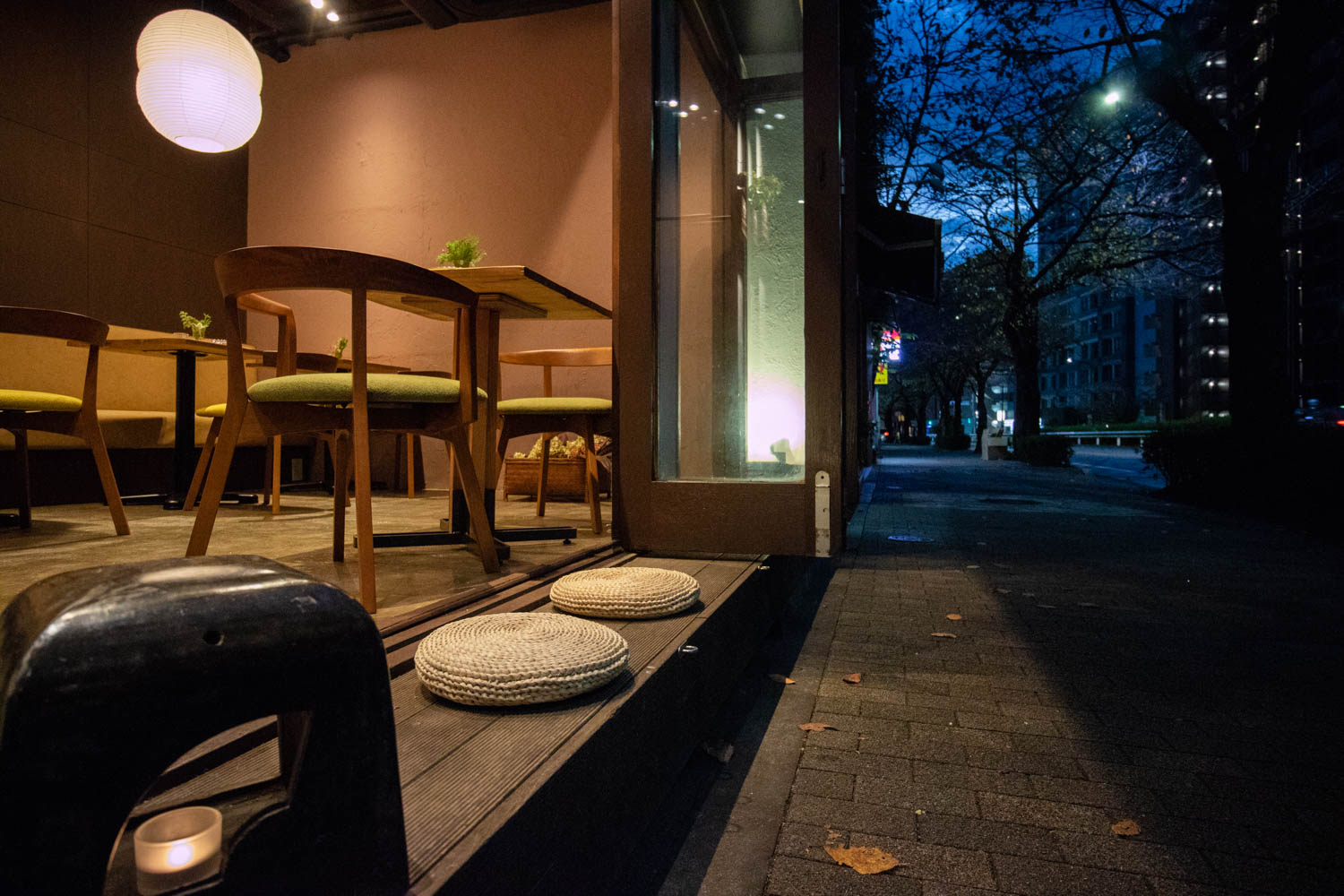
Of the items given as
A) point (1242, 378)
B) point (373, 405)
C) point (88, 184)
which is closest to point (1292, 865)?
point (373, 405)

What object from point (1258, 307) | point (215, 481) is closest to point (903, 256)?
point (1258, 307)

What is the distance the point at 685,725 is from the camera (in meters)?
1.89

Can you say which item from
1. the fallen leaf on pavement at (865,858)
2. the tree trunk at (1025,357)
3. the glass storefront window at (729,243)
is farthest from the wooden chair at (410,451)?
the tree trunk at (1025,357)

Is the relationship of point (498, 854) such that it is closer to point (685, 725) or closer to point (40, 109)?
point (685, 725)

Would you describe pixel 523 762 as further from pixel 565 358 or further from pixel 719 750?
pixel 565 358

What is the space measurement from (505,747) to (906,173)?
42.0 ft

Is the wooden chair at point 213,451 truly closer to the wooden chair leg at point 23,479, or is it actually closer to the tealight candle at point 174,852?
the wooden chair leg at point 23,479

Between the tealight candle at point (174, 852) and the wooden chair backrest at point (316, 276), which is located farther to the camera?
the wooden chair backrest at point (316, 276)

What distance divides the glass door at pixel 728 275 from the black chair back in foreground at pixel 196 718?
248 centimetres

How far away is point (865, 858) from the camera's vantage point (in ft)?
5.11

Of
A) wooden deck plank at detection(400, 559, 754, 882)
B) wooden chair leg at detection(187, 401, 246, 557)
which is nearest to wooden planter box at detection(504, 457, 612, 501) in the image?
wooden chair leg at detection(187, 401, 246, 557)

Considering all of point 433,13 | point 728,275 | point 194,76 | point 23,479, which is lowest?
point 23,479

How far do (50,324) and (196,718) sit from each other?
A: 378cm

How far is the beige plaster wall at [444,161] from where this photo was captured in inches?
268
